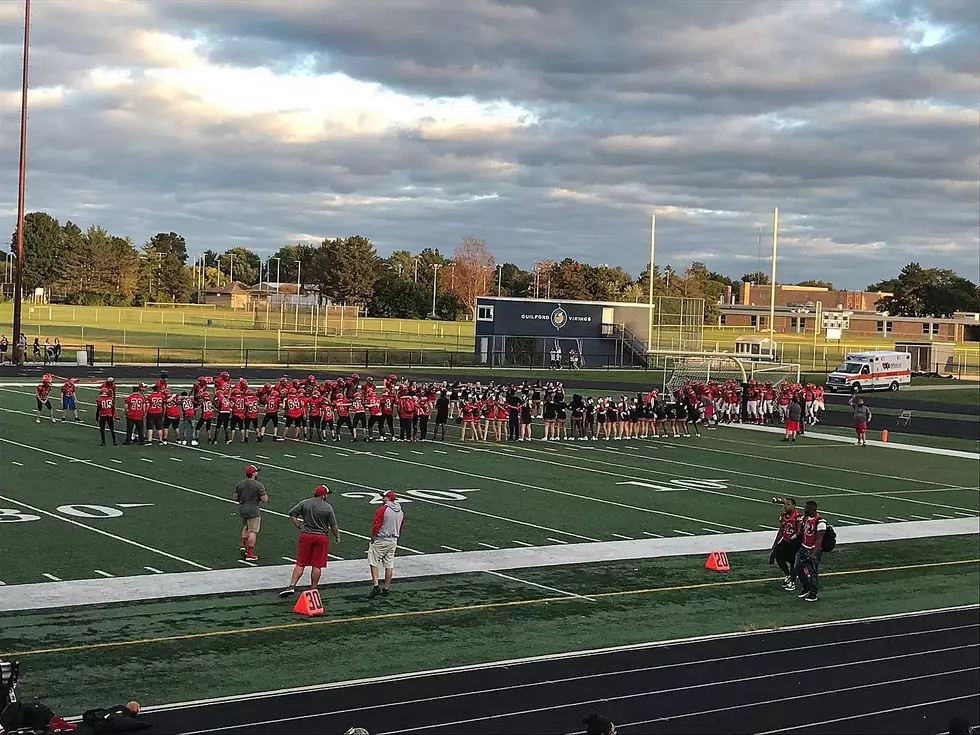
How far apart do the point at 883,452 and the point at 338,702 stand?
24.9m

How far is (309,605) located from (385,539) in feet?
4.14

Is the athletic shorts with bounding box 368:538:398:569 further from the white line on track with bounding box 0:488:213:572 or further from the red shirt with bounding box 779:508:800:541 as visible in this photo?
the red shirt with bounding box 779:508:800:541

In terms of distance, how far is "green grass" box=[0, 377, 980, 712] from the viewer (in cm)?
1142

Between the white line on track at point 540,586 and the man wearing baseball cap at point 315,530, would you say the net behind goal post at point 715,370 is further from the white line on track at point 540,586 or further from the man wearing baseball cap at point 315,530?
the man wearing baseball cap at point 315,530

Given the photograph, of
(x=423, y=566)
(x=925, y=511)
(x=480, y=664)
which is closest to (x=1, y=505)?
(x=423, y=566)

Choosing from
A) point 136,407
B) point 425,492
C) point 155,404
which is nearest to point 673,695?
point 425,492

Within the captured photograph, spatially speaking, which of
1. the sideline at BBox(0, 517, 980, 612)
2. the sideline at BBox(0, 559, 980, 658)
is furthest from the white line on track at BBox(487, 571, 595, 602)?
the sideline at BBox(0, 517, 980, 612)

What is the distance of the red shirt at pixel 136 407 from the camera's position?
2525cm

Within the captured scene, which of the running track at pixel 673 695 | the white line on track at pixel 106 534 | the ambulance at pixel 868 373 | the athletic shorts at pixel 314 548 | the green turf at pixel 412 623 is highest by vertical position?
the ambulance at pixel 868 373

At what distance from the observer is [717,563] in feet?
53.1

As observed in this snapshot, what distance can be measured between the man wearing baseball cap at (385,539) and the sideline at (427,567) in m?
0.76

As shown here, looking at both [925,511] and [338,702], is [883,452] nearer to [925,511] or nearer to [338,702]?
[925,511]

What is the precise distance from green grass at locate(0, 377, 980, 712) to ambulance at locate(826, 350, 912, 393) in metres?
26.3

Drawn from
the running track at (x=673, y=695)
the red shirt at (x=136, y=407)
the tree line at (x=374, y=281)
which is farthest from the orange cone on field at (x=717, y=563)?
the tree line at (x=374, y=281)
